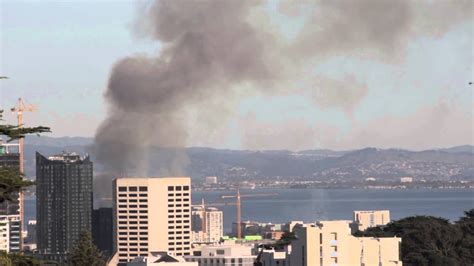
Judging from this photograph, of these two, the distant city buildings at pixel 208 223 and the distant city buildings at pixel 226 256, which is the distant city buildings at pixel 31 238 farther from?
the distant city buildings at pixel 226 256

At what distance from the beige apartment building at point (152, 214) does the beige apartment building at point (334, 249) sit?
6746cm

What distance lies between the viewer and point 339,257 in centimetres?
4856

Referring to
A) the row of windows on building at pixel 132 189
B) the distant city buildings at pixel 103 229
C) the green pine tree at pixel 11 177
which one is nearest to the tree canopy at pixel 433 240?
the green pine tree at pixel 11 177

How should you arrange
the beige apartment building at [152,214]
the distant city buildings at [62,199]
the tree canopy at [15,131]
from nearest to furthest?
the tree canopy at [15,131]
the beige apartment building at [152,214]
the distant city buildings at [62,199]

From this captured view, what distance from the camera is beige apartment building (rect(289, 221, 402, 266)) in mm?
48500

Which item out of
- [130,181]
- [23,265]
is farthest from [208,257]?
[23,265]

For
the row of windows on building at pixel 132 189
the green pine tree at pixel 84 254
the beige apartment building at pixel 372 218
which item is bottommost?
the green pine tree at pixel 84 254

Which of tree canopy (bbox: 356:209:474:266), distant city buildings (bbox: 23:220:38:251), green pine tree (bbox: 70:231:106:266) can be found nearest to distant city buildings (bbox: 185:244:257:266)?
tree canopy (bbox: 356:209:474:266)

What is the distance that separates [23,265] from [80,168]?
132153 millimetres

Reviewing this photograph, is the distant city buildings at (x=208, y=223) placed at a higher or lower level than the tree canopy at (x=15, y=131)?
higher

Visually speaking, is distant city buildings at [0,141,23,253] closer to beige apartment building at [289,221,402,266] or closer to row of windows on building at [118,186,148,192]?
row of windows on building at [118,186,148,192]

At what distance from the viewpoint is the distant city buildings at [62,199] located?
130m

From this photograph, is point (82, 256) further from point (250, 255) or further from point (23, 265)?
point (250, 255)

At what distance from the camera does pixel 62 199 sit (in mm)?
140875
